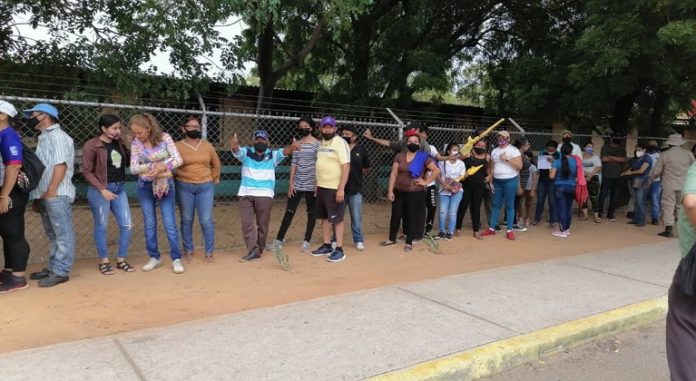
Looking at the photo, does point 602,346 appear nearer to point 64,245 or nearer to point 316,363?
point 316,363

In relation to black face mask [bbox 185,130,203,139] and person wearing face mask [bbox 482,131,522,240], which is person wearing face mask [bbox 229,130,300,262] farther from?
person wearing face mask [bbox 482,131,522,240]

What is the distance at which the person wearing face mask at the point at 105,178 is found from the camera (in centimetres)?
502

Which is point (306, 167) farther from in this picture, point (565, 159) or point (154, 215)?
point (565, 159)

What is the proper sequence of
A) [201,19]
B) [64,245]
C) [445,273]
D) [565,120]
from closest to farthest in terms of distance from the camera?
[64,245], [445,273], [201,19], [565,120]

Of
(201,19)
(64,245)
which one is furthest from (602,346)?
(201,19)

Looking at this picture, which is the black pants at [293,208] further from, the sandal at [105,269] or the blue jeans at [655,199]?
the blue jeans at [655,199]

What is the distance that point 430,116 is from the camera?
14258 mm

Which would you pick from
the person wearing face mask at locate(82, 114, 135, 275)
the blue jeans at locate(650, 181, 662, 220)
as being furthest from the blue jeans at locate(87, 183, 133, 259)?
the blue jeans at locate(650, 181, 662, 220)

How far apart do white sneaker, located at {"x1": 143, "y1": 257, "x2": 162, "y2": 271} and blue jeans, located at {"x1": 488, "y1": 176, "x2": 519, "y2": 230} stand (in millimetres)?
5213

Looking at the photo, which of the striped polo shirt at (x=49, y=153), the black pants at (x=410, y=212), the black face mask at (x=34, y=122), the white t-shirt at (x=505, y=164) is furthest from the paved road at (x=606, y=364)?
the black face mask at (x=34, y=122)

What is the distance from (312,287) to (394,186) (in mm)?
2325

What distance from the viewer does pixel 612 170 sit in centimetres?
1026

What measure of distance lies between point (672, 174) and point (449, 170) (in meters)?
4.23

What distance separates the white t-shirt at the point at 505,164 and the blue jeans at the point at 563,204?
3.13 feet
